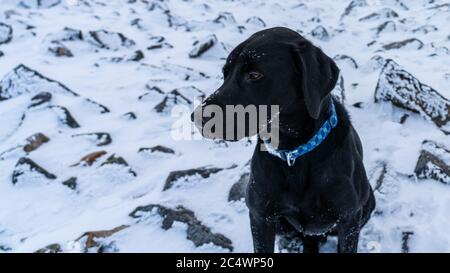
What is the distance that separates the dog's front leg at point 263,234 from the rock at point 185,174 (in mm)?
1657

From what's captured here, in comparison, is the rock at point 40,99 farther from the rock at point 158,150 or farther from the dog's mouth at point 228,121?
the dog's mouth at point 228,121

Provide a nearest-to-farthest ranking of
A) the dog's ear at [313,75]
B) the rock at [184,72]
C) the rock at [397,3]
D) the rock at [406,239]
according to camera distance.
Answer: the dog's ear at [313,75]
the rock at [406,239]
the rock at [184,72]
the rock at [397,3]

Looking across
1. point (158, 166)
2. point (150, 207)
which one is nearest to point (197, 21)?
point (158, 166)

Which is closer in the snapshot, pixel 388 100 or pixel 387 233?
pixel 387 233

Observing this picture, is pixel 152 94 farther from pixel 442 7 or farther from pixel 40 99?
pixel 442 7

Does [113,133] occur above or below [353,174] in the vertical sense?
below

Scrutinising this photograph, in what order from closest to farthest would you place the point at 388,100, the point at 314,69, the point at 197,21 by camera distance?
1. the point at 314,69
2. the point at 388,100
3. the point at 197,21

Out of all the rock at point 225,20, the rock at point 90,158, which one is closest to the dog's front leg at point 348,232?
the rock at point 90,158

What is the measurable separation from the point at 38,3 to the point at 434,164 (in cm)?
1344

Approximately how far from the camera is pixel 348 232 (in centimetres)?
313

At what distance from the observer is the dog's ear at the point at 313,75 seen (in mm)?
A: 2609
